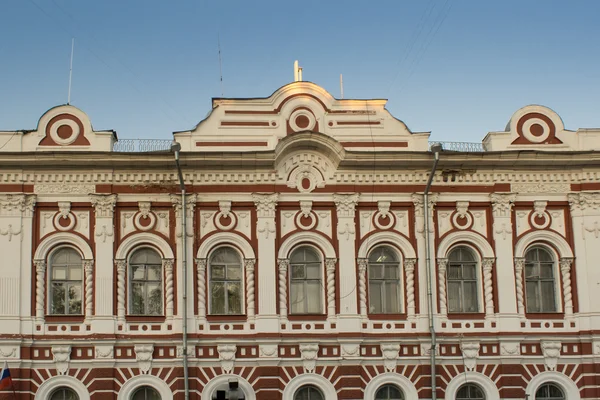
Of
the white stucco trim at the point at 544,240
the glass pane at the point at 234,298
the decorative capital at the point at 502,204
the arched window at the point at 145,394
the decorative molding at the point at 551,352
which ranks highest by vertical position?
the decorative capital at the point at 502,204

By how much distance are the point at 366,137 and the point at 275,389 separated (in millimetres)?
7691

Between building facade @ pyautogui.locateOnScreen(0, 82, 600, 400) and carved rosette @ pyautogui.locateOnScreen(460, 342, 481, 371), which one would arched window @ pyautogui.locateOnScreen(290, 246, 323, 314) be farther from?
carved rosette @ pyautogui.locateOnScreen(460, 342, 481, 371)

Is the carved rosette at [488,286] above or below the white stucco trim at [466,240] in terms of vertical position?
below

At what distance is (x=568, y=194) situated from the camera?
3102cm

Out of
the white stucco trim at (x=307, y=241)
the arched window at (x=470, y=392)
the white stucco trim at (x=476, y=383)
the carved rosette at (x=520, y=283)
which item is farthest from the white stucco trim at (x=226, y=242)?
the carved rosette at (x=520, y=283)

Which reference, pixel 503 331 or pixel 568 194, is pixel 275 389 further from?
pixel 568 194

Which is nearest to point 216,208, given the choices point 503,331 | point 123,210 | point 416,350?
point 123,210

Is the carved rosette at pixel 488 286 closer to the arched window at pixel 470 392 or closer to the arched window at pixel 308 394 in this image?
the arched window at pixel 470 392

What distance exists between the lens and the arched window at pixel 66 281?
97.6 feet

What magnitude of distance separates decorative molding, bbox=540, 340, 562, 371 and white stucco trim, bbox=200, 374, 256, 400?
8.23 meters

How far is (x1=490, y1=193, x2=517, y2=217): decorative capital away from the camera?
30.8m

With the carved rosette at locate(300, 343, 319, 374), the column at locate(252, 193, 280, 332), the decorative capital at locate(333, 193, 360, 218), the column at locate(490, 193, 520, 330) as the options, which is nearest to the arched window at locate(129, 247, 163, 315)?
the column at locate(252, 193, 280, 332)

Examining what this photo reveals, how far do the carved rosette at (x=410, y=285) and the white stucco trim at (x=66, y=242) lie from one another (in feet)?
29.1

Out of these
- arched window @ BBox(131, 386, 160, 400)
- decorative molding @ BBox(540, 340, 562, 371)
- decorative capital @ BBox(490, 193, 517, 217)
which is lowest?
arched window @ BBox(131, 386, 160, 400)
